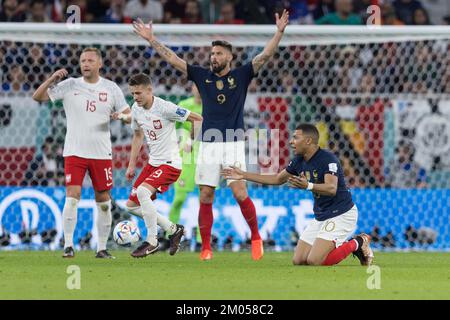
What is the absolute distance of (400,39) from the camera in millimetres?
14375

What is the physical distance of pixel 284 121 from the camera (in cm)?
1462

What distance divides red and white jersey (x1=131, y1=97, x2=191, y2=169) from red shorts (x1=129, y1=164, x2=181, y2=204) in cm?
6

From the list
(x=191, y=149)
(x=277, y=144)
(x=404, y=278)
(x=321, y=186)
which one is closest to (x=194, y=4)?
(x=277, y=144)

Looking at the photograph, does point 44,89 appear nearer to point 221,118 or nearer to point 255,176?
point 221,118

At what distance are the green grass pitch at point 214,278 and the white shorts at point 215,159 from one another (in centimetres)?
88


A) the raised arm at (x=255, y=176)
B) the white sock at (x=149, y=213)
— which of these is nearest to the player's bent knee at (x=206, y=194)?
the white sock at (x=149, y=213)

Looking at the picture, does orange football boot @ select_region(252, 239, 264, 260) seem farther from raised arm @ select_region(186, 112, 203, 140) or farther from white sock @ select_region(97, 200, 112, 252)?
white sock @ select_region(97, 200, 112, 252)

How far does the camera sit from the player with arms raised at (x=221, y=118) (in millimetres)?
11078

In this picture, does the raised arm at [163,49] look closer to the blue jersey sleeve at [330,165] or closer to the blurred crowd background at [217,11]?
the blue jersey sleeve at [330,165]

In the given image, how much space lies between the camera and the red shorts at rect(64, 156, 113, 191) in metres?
11.4

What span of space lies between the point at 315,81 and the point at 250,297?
8503 millimetres

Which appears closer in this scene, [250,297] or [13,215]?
[250,297]

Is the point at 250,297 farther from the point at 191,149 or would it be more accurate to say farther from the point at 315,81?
the point at 315,81

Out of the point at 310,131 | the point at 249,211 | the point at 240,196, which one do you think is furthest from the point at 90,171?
Answer: the point at 310,131
